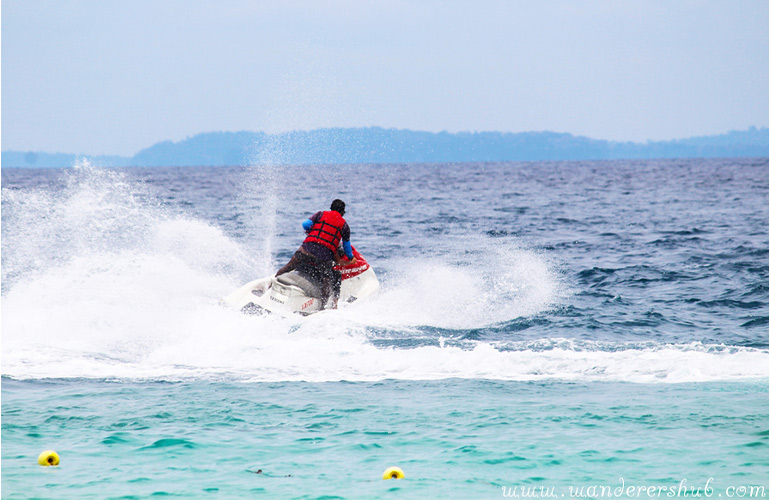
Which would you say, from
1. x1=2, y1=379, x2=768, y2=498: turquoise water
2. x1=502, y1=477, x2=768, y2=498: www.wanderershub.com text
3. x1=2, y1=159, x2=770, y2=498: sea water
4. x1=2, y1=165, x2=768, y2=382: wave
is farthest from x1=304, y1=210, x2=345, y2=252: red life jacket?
x1=502, y1=477, x2=768, y2=498: www.wanderershub.com text

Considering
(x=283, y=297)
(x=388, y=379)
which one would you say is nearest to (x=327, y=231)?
(x=283, y=297)

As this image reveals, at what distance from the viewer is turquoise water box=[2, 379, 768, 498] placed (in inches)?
242

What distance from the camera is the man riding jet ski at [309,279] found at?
12.2m

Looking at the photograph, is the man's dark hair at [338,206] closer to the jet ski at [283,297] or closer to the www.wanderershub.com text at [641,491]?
the jet ski at [283,297]

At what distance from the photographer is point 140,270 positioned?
14797 millimetres

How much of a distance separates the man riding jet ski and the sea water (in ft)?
1.64

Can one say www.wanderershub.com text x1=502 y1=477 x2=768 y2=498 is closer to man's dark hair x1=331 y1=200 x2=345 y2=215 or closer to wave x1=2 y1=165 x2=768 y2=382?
wave x1=2 y1=165 x2=768 y2=382

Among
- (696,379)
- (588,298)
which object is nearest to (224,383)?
(696,379)

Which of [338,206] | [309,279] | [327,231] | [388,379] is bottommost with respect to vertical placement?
[388,379]

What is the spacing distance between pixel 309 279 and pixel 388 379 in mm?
3954

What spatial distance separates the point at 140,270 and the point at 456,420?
29.8ft

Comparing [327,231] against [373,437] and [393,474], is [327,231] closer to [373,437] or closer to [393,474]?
[373,437]

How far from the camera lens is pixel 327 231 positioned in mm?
12719

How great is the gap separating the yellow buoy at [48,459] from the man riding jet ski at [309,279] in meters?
5.67
